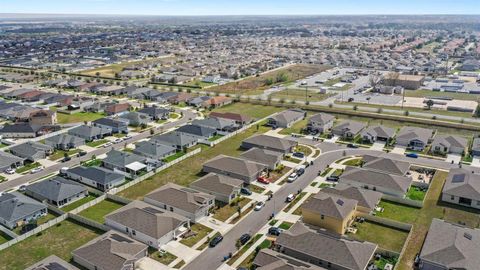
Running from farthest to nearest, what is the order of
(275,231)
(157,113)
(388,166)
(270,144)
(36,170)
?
(157,113) → (270,144) → (36,170) → (388,166) → (275,231)

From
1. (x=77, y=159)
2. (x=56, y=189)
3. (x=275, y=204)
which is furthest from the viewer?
(x=77, y=159)

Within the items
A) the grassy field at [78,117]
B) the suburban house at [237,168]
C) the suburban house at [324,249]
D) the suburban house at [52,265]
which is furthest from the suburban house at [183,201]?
the grassy field at [78,117]

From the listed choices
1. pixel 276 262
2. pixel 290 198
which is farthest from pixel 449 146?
pixel 276 262

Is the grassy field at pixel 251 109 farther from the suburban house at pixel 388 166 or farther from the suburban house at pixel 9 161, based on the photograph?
the suburban house at pixel 9 161

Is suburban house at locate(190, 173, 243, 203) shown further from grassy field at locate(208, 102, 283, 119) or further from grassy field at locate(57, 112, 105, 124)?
grassy field at locate(57, 112, 105, 124)

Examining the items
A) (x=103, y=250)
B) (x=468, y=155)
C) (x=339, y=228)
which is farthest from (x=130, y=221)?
(x=468, y=155)

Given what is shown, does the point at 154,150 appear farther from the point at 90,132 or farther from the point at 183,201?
the point at 183,201

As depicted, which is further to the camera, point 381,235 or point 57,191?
point 57,191
